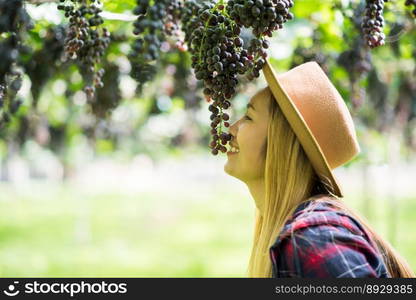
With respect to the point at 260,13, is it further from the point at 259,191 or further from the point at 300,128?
the point at 259,191

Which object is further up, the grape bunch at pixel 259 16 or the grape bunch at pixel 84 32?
the grape bunch at pixel 84 32

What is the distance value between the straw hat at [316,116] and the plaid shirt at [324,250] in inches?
9.5

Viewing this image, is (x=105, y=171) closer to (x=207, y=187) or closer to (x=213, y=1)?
(x=207, y=187)

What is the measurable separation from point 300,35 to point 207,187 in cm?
2015

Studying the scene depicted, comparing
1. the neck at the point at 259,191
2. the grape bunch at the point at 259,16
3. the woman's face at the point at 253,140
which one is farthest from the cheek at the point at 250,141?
the grape bunch at the point at 259,16

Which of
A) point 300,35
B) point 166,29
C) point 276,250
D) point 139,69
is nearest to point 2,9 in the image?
point 139,69

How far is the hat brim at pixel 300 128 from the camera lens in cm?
157

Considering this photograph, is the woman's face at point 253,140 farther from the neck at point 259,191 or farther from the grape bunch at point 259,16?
the grape bunch at point 259,16

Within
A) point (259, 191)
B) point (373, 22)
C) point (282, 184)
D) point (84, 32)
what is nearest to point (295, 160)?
point (282, 184)

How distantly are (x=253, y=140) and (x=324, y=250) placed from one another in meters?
0.50

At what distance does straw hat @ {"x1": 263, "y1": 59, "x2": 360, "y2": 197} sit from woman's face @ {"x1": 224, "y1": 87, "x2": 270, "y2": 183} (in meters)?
0.09

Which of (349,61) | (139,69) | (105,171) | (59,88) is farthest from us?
(105,171)

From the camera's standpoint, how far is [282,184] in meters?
1.62

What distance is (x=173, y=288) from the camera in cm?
161
